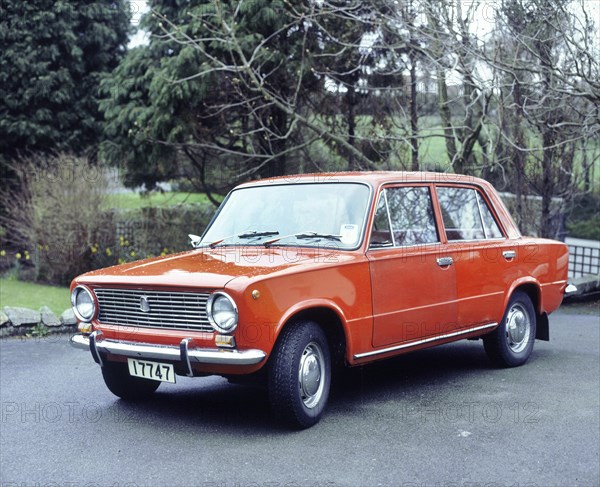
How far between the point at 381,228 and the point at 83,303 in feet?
7.82

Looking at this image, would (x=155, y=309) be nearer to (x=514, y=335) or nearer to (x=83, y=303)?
(x=83, y=303)

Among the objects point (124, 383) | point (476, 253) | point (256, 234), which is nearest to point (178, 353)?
point (124, 383)

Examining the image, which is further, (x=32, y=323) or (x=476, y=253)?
(x=32, y=323)

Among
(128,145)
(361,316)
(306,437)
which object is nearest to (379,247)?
(361,316)

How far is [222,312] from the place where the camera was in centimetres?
489

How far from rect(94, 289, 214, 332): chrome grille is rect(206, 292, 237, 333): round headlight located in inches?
3.0

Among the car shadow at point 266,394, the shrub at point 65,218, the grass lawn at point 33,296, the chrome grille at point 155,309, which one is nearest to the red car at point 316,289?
the chrome grille at point 155,309

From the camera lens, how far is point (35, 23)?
65.7ft

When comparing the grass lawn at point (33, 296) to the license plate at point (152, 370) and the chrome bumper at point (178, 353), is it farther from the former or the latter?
the license plate at point (152, 370)

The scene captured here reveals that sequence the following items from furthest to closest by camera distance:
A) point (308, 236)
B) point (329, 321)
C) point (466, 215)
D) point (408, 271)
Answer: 1. point (466, 215)
2. point (408, 271)
3. point (308, 236)
4. point (329, 321)

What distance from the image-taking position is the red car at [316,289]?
4.98 metres

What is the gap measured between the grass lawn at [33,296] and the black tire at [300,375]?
643 cm

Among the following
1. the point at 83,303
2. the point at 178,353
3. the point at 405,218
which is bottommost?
the point at 178,353

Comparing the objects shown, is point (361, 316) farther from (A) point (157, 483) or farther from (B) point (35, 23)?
(B) point (35, 23)
